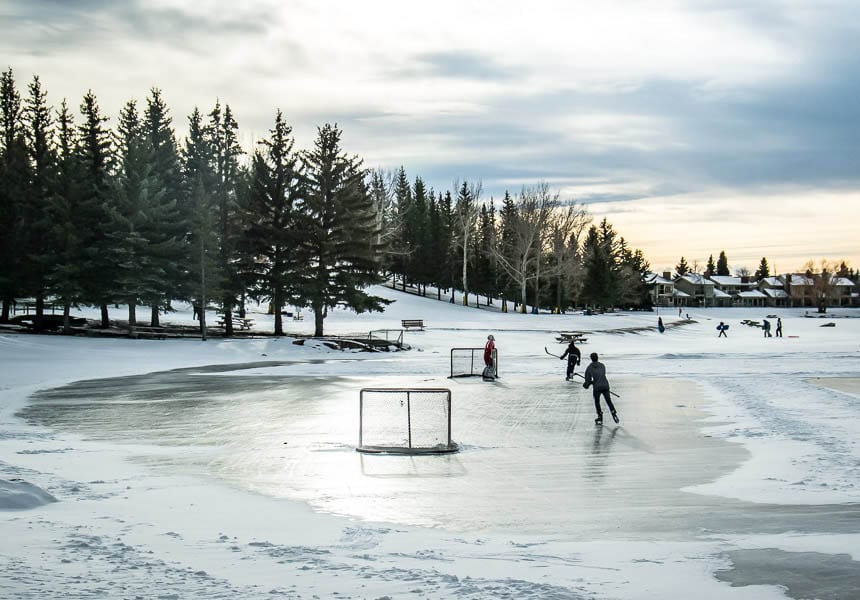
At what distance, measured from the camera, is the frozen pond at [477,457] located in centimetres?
1103

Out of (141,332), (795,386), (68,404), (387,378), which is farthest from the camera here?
A: (141,332)

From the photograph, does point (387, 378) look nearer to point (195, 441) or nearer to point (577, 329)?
point (195, 441)

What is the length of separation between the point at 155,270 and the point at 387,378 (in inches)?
863

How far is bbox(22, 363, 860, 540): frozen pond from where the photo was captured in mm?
11031

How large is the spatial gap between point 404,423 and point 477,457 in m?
4.23

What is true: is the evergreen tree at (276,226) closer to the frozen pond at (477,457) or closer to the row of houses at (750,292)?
the frozen pond at (477,457)

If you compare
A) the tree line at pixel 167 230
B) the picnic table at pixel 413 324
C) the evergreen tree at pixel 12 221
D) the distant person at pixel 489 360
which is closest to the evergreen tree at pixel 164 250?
the tree line at pixel 167 230

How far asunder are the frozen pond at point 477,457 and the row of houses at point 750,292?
150767 mm

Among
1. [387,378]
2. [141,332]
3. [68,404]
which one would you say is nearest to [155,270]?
[141,332]

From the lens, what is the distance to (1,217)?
5034cm

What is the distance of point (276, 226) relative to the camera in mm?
52312

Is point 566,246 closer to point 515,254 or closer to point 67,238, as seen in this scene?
point 515,254

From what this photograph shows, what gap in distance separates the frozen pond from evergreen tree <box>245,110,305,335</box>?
2422 centimetres

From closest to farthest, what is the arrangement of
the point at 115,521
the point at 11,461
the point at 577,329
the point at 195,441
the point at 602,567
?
the point at 602,567
the point at 115,521
the point at 11,461
the point at 195,441
the point at 577,329
